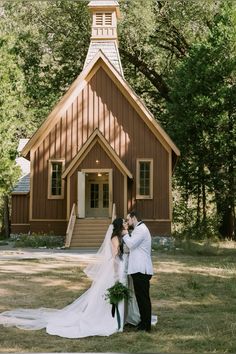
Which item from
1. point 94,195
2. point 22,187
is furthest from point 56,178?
point 22,187

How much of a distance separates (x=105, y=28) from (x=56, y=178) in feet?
27.7

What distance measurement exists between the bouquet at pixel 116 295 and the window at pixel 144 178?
53.7 feet

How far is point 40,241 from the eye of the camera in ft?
78.3

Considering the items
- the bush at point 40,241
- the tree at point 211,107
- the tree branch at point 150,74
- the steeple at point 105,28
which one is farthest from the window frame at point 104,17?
the bush at point 40,241

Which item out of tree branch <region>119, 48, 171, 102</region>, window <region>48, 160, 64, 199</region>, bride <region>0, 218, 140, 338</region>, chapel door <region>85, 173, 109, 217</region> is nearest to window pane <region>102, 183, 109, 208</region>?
chapel door <region>85, 173, 109, 217</region>

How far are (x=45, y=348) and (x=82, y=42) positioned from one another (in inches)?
1049

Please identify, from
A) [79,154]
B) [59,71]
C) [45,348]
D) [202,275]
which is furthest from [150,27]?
[45,348]

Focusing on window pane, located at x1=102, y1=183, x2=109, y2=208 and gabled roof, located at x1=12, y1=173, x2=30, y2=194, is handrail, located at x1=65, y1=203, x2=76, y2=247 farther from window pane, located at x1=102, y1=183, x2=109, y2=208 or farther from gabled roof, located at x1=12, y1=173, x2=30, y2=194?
gabled roof, located at x1=12, y1=173, x2=30, y2=194

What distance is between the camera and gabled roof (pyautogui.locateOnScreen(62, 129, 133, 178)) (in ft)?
79.3

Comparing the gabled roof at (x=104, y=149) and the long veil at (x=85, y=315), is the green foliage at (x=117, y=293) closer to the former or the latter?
the long veil at (x=85, y=315)

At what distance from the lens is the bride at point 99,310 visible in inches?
340

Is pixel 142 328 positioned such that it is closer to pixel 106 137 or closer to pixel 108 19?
pixel 106 137

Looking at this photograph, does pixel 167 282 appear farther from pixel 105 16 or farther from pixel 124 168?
pixel 105 16

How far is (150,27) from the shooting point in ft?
97.1
